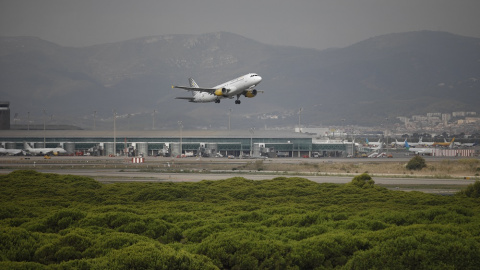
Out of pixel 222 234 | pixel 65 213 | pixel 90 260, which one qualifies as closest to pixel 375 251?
pixel 222 234

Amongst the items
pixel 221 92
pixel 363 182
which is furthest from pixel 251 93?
pixel 363 182

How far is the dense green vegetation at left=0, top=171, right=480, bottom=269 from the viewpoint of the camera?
22141 mm

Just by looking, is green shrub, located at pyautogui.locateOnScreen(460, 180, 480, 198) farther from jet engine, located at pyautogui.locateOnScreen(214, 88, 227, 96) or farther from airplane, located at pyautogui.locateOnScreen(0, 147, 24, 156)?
airplane, located at pyautogui.locateOnScreen(0, 147, 24, 156)

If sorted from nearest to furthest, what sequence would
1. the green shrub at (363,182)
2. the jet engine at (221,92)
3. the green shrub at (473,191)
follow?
1. the green shrub at (473,191)
2. the green shrub at (363,182)
3. the jet engine at (221,92)

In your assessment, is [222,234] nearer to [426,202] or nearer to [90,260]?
[90,260]

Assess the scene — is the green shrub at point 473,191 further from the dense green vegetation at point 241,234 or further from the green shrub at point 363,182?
the green shrub at point 363,182

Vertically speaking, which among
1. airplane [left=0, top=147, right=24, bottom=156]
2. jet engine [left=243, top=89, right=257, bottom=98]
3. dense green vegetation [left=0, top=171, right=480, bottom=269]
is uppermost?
jet engine [left=243, top=89, right=257, bottom=98]

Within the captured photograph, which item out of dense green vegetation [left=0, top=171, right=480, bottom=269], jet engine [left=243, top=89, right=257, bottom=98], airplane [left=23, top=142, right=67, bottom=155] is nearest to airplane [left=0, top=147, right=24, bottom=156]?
airplane [left=23, top=142, right=67, bottom=155]

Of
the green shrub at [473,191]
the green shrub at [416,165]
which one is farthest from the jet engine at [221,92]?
the green shrub at [416,165]

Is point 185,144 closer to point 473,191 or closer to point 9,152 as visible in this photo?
point 9,152

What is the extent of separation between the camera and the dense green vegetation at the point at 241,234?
22141mm

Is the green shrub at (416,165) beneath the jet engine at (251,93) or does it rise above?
beneath

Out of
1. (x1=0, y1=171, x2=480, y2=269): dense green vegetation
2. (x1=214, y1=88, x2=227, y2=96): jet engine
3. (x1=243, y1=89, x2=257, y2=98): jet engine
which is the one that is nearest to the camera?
(x1=0, y1=171, x2=480, y2=269): dense green vegetation

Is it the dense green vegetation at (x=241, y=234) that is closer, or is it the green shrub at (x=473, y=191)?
the dense green vegetation at (x=241, y=234)
